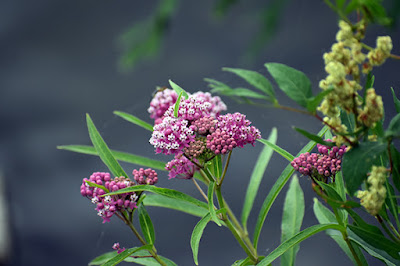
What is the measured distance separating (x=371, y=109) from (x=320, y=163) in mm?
154

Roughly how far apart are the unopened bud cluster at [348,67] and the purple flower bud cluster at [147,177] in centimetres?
28

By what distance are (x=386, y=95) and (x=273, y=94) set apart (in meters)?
0.22

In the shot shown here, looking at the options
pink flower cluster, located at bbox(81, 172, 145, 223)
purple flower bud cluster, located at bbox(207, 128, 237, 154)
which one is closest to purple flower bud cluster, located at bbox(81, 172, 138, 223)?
pink flower cluster, located at bbox(81, 172, 145, 223)

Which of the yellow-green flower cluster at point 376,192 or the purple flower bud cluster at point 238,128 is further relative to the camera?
the purple flower bud cluster at point 238,128

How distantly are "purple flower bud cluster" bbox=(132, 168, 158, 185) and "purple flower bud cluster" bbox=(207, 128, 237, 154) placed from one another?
4.2 inches

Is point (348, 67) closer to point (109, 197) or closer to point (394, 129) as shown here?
point (394, 129)

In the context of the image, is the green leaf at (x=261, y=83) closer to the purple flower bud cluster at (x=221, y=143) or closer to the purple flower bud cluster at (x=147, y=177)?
the purple flower bud cluster at (x=221, y=143)

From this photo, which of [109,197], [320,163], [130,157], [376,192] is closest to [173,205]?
[130,157]

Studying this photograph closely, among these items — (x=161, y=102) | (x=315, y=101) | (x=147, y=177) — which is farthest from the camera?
(x=161, y=102)

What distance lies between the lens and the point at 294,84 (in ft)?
1.50

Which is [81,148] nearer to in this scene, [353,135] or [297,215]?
[297,215]

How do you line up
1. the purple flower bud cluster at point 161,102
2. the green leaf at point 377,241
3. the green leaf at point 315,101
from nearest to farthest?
the green leaf at point 315,101
the green leaf at point 377,241
the purple flower bud cluster at point 161,102

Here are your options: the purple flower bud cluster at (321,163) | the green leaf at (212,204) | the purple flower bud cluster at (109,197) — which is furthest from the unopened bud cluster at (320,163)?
the purple flower bud cluster at (109,197)

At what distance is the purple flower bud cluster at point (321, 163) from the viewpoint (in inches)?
22.1
